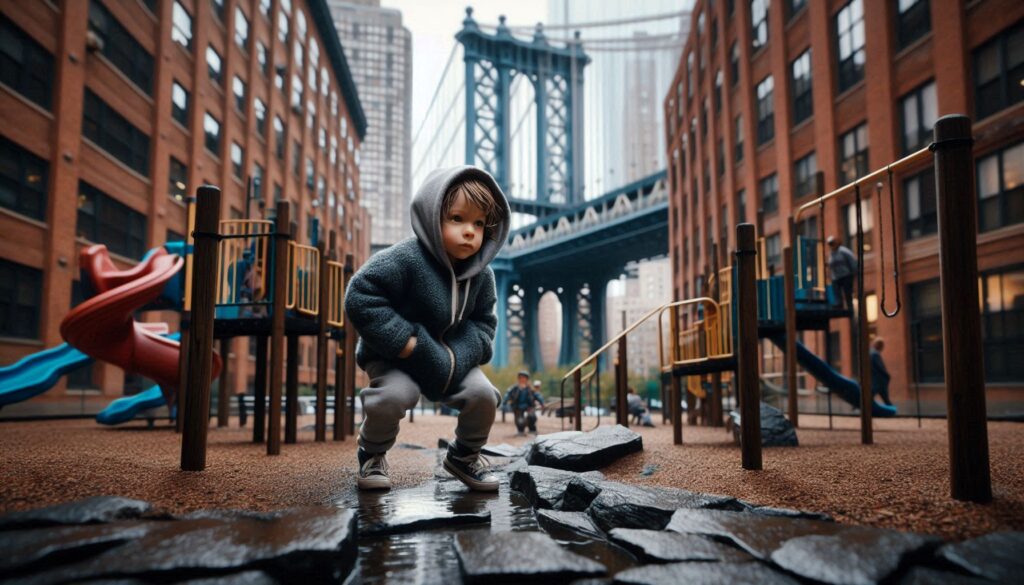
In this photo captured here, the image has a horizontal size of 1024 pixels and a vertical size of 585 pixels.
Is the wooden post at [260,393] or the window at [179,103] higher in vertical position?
the window at [179,103]

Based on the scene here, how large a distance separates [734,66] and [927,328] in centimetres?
1561

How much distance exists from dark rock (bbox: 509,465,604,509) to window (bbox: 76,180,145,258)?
17471mm

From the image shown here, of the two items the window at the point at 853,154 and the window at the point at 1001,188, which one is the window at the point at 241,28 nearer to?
the window at the point at 853,154

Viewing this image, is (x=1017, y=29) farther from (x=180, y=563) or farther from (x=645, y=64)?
(x=645, y=64)

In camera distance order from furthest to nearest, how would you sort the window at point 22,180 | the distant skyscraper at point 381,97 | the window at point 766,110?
1. the distant skyscraper at point 381,97
2. the window at point 766,110
3. the window at point 22,180

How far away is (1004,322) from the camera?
46.7 feet

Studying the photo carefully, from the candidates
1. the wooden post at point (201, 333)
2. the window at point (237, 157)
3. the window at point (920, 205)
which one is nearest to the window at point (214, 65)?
the window at point (237, 157)

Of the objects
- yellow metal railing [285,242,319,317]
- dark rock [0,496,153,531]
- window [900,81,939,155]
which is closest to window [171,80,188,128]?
yellow metal railing [285,242,319,317]

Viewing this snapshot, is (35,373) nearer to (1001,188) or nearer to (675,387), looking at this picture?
(675,387)

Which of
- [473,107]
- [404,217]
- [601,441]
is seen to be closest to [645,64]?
[473,107]

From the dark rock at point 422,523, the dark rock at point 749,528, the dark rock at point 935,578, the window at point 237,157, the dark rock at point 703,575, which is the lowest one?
the dark rock at point 422,523

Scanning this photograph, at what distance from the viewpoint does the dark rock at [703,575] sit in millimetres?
2113

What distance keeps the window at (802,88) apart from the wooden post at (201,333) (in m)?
21.6

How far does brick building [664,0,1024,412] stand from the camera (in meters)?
14.2
